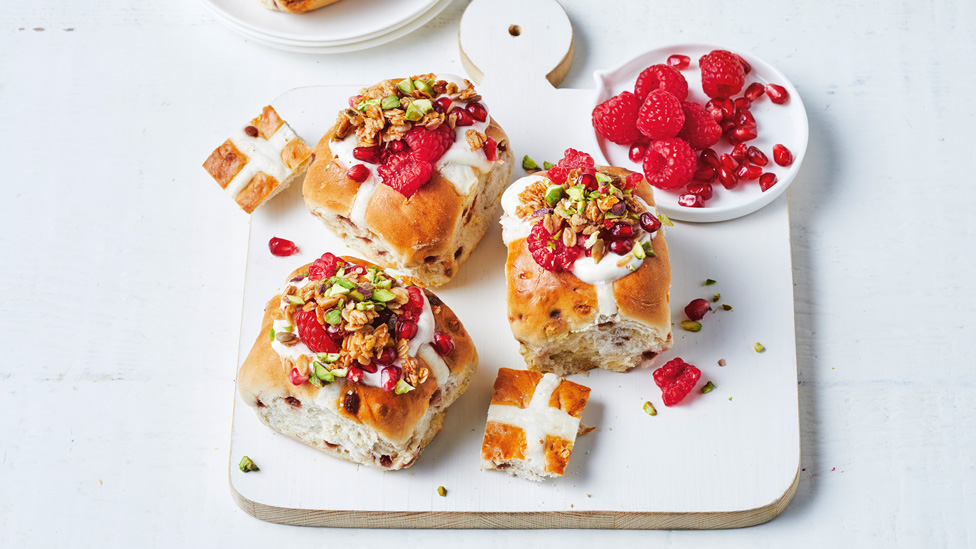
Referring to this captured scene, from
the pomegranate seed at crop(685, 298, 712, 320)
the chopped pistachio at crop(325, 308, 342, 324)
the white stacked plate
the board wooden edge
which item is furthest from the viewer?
the white stacked plate

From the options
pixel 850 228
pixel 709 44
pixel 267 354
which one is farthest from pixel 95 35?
pixel 850 228

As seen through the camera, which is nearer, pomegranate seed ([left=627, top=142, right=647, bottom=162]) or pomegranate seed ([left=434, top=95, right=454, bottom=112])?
pomegranate seed ([left=434, top=95, right=454, bottom=112])

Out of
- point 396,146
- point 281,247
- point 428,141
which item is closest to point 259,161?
point 281,247

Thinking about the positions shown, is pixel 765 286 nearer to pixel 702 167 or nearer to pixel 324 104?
pixel 702 167

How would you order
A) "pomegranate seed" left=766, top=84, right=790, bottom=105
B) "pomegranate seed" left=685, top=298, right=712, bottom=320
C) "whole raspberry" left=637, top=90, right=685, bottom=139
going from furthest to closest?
"pomegranate seed" left=766, top=84, right=790, bottom=105
"whole raspberry" left=637, top=90, right=685, bottom=139
"pomegranate seed" left=685, top=298, right=712, bottom=320

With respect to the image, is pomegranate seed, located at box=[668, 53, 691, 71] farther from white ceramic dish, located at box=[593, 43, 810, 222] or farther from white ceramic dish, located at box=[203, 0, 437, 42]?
white ceramic dish, located at box=[203, 0, 437, 42]

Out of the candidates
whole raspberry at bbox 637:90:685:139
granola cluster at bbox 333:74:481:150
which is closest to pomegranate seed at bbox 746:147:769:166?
whole raspberry at bbox 637:90:685:139

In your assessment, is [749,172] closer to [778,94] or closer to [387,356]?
[778,94]
